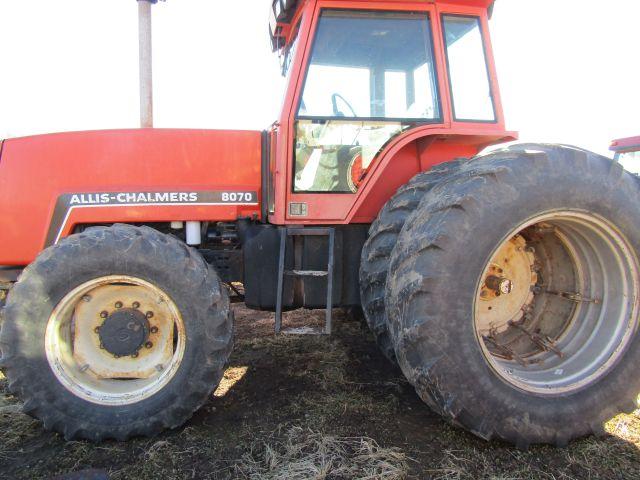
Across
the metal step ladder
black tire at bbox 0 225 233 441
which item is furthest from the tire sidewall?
the metal step ladder

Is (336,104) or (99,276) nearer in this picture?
(99,276)

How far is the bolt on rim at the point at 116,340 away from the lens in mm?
2352

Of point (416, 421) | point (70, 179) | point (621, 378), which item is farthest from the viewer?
point (70, 179)

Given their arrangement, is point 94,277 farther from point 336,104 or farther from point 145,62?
point 145,62

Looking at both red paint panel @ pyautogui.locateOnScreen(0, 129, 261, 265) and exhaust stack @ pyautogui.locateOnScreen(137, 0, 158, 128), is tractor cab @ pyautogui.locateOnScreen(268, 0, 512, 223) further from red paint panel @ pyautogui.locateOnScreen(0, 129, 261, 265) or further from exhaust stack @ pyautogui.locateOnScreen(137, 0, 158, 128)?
exhaust stack @ pyautogui.locateOnScreen(137, 0, 158, 128)

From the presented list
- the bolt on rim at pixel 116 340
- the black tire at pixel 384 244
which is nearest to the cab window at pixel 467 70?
the black tire at pixel 384 244

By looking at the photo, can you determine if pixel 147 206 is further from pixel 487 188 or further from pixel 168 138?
pixel 487 188

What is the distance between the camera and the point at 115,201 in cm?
280

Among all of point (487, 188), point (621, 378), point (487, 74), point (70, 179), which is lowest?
point (621, 378)

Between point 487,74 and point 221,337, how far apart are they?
230cm

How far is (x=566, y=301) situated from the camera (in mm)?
2586

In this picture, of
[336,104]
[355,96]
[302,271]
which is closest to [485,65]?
Result: [355,96]

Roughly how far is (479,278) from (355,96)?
4.47 ft

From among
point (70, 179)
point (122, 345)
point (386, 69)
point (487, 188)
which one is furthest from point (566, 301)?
point (70, 179)
